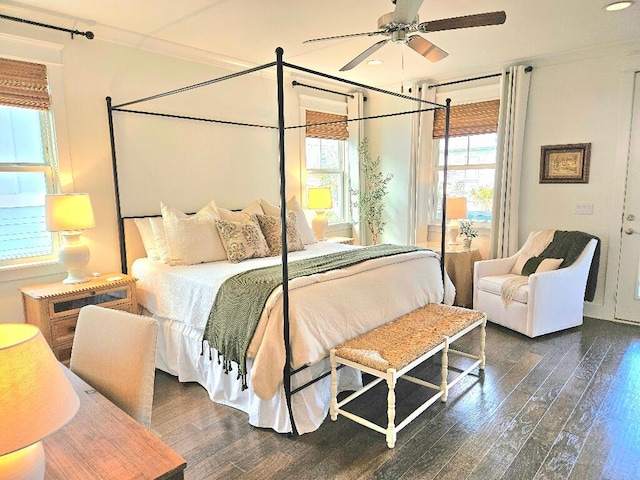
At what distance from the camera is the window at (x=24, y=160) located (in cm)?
298

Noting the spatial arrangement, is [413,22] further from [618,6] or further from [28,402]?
[28,402]

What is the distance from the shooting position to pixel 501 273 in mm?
4465

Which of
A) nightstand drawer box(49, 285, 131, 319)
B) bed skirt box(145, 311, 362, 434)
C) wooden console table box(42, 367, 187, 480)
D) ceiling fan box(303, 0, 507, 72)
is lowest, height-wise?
bed skirt box(145, 311, 362, 434)

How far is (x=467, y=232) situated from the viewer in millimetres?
4938

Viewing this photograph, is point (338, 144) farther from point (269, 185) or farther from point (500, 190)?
point (500, 190)

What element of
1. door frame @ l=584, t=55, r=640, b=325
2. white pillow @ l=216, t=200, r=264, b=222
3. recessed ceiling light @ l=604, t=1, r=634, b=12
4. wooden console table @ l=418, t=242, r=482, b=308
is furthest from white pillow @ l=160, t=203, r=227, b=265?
door frame @ l=584, t=55, r=640, b=325

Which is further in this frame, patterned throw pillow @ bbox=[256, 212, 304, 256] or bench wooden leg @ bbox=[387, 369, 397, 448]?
patterned throw pillow @ bbox=[256, 212, 304, 256]

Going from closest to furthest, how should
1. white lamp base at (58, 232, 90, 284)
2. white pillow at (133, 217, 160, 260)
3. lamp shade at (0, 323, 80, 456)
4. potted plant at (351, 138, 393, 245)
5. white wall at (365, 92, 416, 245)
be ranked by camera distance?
lamp shade at (0, 323, 80, 456), white lamp base at (58, 232, 90, 284), white pillow at (133, 217, 160, 260), white wall at (365, 92, 416, 245), potted plant at (351, 138, 393, 245)

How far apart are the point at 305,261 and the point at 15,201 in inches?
85.9

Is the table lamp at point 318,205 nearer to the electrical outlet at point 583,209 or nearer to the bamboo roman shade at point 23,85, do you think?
the electrical outlet at point 583,209

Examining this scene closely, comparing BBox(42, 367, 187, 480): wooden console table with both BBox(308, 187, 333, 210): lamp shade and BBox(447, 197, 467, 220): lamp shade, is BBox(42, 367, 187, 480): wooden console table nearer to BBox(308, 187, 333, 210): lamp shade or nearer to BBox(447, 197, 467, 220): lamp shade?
BBox(308, 187, 333, 210): lamp shade

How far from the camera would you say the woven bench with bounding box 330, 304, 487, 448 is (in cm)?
230

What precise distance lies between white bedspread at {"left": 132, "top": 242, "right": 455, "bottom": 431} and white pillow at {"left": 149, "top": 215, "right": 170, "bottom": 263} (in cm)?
9

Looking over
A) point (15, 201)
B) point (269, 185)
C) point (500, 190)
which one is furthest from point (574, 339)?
point (15, 201)
